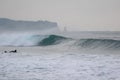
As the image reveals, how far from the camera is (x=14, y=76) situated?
29.3ft

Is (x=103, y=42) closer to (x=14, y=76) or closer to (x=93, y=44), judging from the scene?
(x=93, y=44)

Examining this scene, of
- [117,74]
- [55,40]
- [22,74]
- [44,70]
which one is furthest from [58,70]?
[55,40]

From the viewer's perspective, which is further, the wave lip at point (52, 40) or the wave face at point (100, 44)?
the wave lip at point (52, 40)

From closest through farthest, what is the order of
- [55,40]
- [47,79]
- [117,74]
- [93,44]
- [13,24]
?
[47,79]
[117,74]
[93,44]
[55,40]
[13,24]

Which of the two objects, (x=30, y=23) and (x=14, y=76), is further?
(x=30, y=23)

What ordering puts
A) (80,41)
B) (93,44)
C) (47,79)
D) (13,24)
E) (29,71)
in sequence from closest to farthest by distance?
(47,79), (29,71), (93,44), (80,41), (13,24)

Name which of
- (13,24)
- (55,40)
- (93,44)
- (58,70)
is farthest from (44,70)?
(13,24)

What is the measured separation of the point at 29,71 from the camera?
32.2ft

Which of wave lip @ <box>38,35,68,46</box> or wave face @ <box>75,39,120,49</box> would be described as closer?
wave face @ <box>75,39,120,49</box>

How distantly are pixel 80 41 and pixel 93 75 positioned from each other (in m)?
18.7

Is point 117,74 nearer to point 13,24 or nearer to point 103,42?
point 103,42

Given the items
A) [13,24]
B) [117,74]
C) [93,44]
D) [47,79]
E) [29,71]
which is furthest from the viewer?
[13,24]

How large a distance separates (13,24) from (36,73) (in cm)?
11404

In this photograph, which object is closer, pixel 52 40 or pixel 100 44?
pixel 100 44
